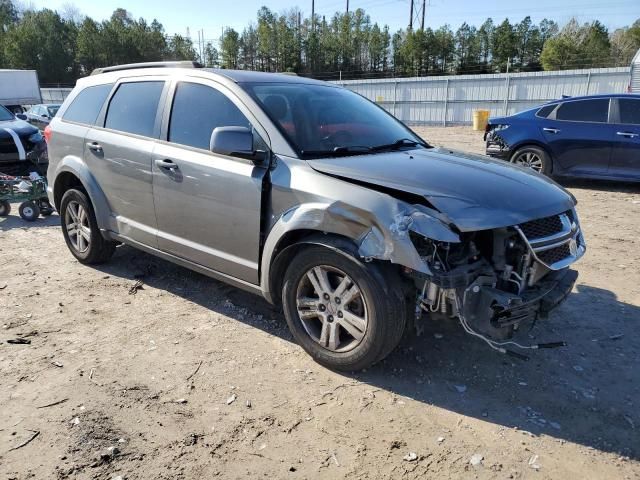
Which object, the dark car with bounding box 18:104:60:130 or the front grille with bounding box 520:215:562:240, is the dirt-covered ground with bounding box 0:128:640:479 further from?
the dark car with bounding box 18:104:60:130

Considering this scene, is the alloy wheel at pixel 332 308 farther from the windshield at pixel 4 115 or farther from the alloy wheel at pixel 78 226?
the windshield at pixel 4 115

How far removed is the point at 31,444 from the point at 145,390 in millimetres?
678

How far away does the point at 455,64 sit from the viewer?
57.4 m

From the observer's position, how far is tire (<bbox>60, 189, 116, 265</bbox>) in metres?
5.06

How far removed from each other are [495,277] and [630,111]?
25.2 feet

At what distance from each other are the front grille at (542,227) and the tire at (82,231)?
3916 mm

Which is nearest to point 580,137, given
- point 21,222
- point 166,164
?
point 166,164

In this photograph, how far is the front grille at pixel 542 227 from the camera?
10.1 feet

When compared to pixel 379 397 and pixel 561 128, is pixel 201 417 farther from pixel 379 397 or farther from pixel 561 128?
pixel 561 128

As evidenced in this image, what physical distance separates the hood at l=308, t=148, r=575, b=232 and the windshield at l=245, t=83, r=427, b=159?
0.22m

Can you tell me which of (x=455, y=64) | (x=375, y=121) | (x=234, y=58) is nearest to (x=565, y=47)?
(x=455, y=64)

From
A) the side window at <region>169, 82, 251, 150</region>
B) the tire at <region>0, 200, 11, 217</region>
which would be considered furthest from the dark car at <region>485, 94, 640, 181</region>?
the tire at <region>0, 200, 11, 217</region>

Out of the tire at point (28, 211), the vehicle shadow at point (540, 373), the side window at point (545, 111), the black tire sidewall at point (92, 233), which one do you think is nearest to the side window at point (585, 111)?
the side window at point (545, 111)

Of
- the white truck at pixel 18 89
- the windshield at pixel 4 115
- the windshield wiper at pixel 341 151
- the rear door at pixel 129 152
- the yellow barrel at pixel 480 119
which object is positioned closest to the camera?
the windshield wiper at pixel 341 151
